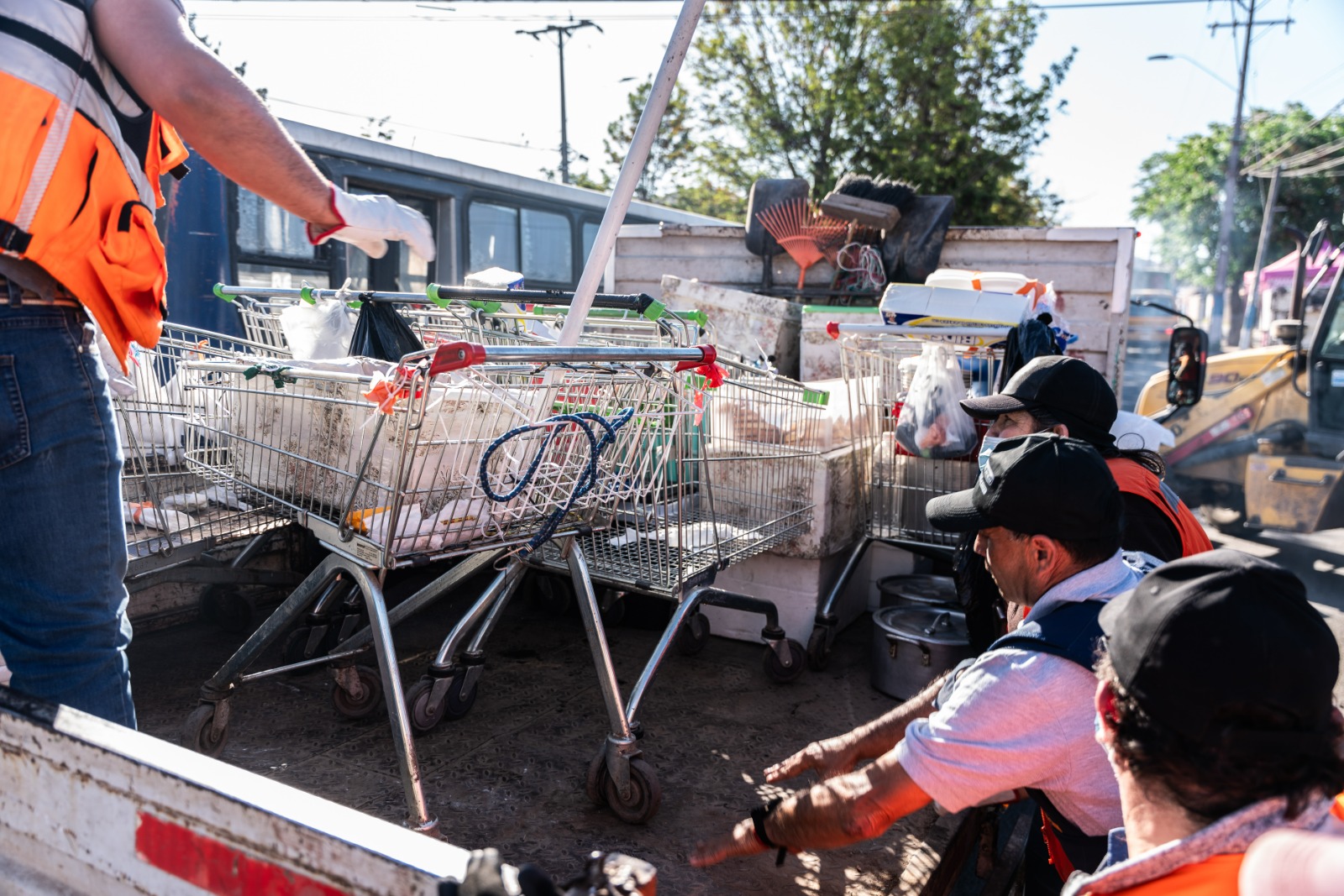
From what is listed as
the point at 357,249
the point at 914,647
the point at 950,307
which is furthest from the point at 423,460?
the point at 357,249

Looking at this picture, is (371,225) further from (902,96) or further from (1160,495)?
(902,96)

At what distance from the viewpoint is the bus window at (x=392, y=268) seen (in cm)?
690

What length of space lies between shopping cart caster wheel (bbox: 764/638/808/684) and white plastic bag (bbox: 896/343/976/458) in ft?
3.32

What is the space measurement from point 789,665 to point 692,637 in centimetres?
54

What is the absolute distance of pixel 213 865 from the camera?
122 centimetres

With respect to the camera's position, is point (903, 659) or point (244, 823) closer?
point (244, 823)

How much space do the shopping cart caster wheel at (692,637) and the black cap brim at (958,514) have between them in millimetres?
2218

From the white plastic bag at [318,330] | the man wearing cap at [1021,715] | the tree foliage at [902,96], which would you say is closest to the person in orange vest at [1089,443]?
the man wearing cap at [1021,715]

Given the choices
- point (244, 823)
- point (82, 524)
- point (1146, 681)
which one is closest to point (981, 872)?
point (1146, 681)

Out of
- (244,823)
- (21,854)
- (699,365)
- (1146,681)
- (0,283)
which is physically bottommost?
(21,854)

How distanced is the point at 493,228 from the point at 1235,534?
7.13 meters

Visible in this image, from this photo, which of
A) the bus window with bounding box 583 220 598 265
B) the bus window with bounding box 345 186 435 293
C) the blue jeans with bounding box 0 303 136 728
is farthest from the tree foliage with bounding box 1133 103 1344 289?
the blue jeans with bounding box 0 303 136 728

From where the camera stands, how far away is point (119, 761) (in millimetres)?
1288

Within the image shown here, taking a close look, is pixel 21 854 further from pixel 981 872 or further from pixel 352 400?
pixel 981 872
